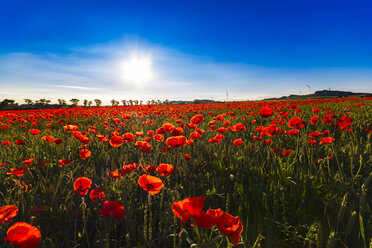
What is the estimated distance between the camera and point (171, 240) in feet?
4.10

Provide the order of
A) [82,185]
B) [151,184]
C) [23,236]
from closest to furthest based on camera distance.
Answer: [23,236] < [151,184] < [82,185]

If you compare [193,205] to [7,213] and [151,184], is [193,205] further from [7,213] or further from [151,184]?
[7,213]

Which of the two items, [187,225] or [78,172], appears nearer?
[187,225]

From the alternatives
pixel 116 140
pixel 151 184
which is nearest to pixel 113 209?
pixel 151 184

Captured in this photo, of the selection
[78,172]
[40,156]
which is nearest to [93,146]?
[40,156]

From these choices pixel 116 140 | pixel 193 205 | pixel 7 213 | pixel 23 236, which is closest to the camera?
pixel 23 236

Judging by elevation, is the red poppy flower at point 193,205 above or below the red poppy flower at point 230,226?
above

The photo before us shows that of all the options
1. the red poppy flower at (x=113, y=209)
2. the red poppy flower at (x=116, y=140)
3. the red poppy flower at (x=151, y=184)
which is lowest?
the red poppy flower at (x=113, y=209)

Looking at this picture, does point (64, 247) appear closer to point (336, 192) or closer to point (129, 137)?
point (129, 137)

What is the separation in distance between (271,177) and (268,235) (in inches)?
29.6

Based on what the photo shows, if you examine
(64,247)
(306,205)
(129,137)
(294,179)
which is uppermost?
(129,137)

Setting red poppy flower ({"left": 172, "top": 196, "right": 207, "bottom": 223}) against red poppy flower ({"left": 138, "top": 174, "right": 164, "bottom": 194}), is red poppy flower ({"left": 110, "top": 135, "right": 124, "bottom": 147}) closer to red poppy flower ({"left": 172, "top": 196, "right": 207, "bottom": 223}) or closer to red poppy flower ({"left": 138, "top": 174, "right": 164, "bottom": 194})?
red poppy flower ({"left": 138, "top": 174, "right": 164, "bottom": 194})

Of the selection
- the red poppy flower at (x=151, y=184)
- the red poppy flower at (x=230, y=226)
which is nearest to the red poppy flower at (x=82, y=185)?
the red poppy flower at (x=151, y=184)

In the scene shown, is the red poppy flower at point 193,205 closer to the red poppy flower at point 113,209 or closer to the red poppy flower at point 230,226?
the red poppy flower at point 230,226
